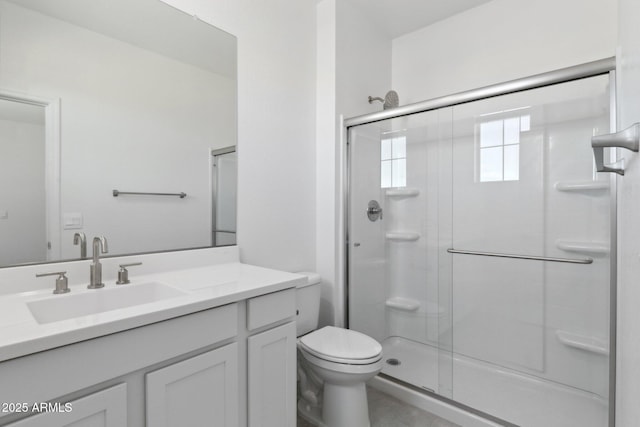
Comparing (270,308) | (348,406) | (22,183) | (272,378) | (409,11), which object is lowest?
(348,406)

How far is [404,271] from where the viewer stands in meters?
2.33


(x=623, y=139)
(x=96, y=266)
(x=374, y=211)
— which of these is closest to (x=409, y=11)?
(x=374, y=211)

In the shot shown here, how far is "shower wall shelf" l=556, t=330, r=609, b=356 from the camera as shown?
1649 mm

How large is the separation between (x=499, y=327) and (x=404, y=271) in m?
0.69

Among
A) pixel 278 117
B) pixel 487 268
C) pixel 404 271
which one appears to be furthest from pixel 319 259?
pixel 487 268

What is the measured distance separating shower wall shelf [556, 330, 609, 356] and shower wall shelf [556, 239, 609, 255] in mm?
473

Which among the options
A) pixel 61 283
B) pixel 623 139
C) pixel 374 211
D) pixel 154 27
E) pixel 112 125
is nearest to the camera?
pixel 623 139

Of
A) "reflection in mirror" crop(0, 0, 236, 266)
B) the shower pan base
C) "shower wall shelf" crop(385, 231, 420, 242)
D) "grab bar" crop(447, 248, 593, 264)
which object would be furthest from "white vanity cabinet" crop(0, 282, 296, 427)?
"grab bar" crop(447, 248, 593, 264)

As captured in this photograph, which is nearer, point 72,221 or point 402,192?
point 72,221

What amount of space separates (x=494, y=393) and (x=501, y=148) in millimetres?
1476

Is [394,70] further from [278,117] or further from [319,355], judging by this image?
[319,355]

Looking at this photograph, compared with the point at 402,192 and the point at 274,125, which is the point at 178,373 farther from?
the point at 402,192

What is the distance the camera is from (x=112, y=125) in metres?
1.29

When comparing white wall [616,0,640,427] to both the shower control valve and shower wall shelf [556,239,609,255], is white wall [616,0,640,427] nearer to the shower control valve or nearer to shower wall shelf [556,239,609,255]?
shower wall shelf [556,239,609,255]
